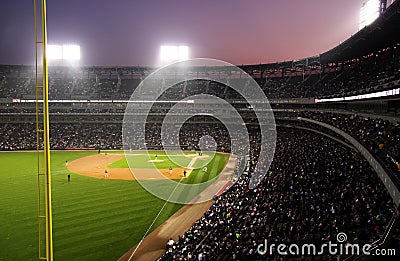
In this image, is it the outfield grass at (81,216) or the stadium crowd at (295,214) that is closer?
the stadium crowd at (295,214)

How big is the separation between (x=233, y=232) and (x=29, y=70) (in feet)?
268

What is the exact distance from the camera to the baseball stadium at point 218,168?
13.5 metres

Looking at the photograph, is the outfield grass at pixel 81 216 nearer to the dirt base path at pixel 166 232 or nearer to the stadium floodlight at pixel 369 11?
the dirt base path at pixel 166 232

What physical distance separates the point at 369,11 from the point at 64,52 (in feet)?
217

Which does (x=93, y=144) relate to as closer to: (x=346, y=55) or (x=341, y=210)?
(x=346, y=55)

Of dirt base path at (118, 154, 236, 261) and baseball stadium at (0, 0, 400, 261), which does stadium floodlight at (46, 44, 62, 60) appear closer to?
baseball stadium at (0, 0, 400, 261)

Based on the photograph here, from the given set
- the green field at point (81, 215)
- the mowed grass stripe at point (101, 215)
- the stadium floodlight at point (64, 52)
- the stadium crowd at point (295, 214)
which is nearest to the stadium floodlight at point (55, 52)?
the stadium floodlight at point (64, 52)

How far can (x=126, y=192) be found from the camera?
28.7 m

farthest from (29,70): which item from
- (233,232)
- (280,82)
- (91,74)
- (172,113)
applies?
(233,232)

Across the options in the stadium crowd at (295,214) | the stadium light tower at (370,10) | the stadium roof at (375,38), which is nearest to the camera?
the stadium crowd at (295,214)

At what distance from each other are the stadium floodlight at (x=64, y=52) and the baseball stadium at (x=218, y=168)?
31cm

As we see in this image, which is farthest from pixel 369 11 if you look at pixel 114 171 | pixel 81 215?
pixel 81 215

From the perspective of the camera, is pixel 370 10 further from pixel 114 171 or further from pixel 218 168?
pixel 114 171

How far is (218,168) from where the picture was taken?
39938 millimetres
